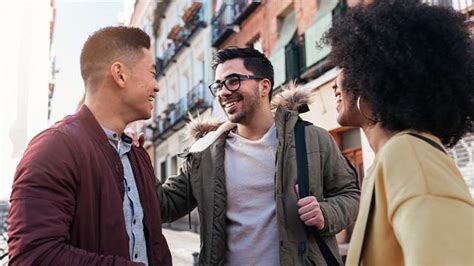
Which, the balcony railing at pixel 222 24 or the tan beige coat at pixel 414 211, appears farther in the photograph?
the balcony railing at pixel 222 24

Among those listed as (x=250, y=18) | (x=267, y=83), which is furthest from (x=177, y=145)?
(x=267, y=83)

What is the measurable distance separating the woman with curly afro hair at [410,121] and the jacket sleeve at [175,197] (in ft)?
4.33

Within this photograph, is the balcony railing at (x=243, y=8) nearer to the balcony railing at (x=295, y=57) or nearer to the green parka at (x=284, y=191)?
the balcony railing at (x=295, y=57)

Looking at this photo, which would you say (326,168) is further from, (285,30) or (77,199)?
(285,30)

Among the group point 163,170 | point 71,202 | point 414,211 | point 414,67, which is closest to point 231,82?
point 71,202

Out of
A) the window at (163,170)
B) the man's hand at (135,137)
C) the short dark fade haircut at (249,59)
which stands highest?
the short dark fade haircut at (249,59)

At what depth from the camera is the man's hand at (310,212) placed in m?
2.26

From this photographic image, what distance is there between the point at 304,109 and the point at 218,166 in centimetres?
62

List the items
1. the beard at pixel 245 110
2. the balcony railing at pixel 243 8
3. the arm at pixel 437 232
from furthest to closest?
the balcony railing at pixel 243 8 < the beard at pixel 245 110 < the arm at pixel 437 232

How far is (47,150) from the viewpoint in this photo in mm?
1584

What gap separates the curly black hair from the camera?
4.53ft

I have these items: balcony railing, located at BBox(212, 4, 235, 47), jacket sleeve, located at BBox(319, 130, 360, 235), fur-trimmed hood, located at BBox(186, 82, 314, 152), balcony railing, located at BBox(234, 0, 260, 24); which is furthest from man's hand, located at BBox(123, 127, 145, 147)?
balcony railing, located at BBox(212, 4, 235, 47)

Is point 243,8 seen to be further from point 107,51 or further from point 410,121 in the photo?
point 410,121

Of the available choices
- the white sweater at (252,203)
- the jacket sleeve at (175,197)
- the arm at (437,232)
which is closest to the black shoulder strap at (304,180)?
the white sweater at (252,203)
